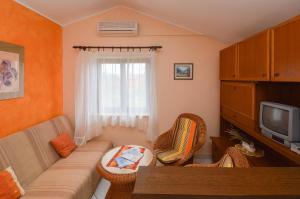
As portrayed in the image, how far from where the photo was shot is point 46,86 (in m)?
3.25

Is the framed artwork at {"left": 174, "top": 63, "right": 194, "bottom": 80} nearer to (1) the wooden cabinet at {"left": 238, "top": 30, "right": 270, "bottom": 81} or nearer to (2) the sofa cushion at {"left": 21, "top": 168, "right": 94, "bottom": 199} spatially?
(1) the wooden cabinet at {"left": 238, "top": 30, "right": 270, "bottom": 81}

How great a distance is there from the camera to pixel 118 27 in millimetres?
3516

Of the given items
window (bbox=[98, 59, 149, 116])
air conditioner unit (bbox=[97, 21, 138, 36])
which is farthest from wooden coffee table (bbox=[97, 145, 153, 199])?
air conditioner unit (bbox=[97, 21, 138, 36])

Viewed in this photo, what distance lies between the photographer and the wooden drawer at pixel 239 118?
2348 mm

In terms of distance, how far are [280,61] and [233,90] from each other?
115cm

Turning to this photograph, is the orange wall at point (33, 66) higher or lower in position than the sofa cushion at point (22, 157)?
higher

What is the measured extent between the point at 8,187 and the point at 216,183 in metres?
1.82

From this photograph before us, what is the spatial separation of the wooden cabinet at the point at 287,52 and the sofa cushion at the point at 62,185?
2050 mm

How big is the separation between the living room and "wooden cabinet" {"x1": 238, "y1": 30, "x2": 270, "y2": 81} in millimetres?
15

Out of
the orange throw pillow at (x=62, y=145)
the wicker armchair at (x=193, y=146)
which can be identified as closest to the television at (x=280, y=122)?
the wicker armchair at (x=193, y=146)

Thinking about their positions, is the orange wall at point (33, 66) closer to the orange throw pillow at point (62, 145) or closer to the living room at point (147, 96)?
the living room at point (147, 96)

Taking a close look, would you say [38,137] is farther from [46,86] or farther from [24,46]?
[24,46]

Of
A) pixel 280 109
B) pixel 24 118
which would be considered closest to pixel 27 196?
pixel 24 118

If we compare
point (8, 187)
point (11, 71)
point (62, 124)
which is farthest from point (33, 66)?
point (8, 187)
